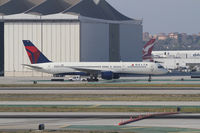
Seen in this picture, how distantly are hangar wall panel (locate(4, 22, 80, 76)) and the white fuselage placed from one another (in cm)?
2148

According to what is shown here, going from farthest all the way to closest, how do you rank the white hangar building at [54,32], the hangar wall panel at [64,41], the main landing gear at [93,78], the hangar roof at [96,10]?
the hangar roof at [96,10], the white hangar building at [54,32], the hangar wall panel at [64,41], the main landing gear at [93,78]

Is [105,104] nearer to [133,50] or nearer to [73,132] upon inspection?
[73,132]

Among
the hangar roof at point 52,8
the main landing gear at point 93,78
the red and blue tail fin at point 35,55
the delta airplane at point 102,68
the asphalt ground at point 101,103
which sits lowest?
the asphalt ground at point 101,103

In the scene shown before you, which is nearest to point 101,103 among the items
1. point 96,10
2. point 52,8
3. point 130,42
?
point 52,8

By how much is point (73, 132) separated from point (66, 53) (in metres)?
93.3

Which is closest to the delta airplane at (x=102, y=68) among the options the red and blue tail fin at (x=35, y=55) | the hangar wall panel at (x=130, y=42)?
the red and blue tail fin at (x=35, y=55)

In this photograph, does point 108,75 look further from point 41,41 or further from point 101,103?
point 101,103

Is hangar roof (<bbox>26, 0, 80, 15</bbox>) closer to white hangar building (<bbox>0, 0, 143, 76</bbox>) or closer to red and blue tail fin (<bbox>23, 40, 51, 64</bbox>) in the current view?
white hangar building (<bbox>0, 0, 143, 76</bbox>)

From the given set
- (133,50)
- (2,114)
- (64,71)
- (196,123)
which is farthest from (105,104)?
(133,50)

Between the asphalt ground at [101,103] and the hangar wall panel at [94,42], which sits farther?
the hangar wall panel at [94,42]

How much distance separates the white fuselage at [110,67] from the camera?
338 feet

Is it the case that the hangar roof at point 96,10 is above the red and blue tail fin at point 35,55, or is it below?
above

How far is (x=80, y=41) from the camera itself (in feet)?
420

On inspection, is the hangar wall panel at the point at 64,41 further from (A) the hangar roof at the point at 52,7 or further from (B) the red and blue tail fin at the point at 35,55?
(B) the red and blue tail fin at the point at 35,55
